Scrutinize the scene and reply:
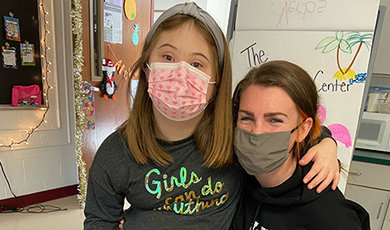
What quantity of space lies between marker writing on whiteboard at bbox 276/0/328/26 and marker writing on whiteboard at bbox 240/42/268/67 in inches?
7.8

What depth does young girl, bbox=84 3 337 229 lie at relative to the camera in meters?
0.87

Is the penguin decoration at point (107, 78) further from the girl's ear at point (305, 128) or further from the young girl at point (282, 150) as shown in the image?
the girl's ear at point (305, 128)

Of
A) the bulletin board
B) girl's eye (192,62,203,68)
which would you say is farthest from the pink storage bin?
girl's eye (192,62,203,68)

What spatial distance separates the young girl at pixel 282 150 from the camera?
0.80 m

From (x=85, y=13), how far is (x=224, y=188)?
2.18 m

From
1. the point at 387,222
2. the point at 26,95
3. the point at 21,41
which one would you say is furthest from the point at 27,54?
the point at 387,222

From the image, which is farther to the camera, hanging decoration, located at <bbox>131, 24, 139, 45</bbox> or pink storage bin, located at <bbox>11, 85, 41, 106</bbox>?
hanging decoration, located at <bbox>131, 24, 139, 45</bbox>

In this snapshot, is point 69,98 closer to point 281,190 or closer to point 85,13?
point 85,13

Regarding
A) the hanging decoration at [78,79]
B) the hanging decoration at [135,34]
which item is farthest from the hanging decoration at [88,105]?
the hanging decoration at [135,34]

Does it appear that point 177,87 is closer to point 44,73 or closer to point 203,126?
point 203,126

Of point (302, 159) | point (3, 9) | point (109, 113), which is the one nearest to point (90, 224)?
point (302, 159)

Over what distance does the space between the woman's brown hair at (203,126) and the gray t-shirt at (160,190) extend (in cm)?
3

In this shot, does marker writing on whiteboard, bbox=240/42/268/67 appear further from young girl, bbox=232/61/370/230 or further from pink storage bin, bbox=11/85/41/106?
pink storage bin, bbox=11/85/41/106

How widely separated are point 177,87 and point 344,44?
3.51 feet
